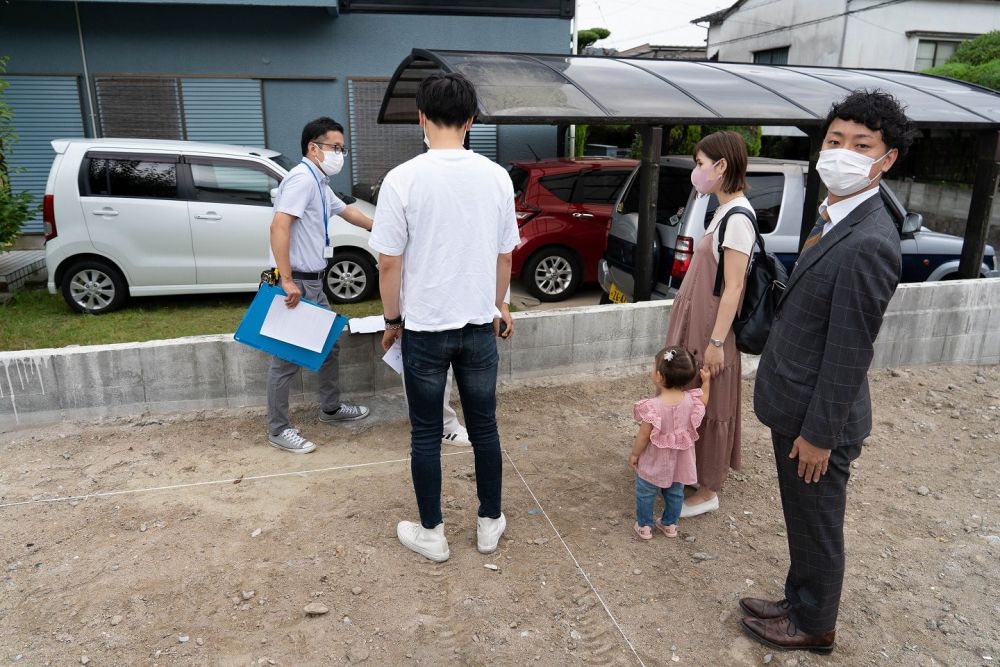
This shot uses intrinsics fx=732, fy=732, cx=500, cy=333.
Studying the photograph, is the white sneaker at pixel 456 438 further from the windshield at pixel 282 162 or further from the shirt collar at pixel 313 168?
the windshield at pixel 282 162

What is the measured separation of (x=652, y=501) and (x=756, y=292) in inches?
43.8

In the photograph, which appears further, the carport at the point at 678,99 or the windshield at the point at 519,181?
the windshield at the point at 519,181

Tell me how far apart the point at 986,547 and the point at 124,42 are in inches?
457

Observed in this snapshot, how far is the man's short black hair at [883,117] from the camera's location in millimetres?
2396

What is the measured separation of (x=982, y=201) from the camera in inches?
265

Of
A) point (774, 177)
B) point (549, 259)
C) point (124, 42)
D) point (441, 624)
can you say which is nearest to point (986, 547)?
point (441, 624)

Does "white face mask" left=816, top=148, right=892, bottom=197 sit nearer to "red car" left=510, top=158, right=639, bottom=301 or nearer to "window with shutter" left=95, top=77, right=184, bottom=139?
"red car" left=510, top=158, right=639, bottom=301

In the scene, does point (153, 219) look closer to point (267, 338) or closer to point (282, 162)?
point (282, 162)

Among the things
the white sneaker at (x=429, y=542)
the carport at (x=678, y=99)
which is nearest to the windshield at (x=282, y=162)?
the carport at (x=678, y=99)

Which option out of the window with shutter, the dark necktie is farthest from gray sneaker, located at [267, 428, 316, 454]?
the window with shutter

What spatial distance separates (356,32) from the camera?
11.0 meters

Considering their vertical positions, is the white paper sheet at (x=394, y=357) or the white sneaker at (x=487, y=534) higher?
the white paper sheet at (x=394, y=357)

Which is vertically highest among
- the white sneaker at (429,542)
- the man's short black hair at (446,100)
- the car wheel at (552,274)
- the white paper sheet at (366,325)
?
the man's short black hair at (446,100)

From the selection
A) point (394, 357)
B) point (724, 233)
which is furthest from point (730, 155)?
point (394, 357)
